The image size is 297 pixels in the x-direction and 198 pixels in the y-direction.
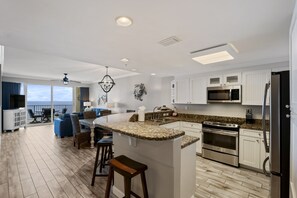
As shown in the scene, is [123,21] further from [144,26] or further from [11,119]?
[11,119]

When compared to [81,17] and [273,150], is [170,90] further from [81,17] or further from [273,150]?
[81,17]

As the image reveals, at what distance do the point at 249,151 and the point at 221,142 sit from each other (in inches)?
21.2

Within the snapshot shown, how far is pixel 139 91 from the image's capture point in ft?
20.6

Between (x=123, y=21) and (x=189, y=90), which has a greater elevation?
(x=123, y=21)

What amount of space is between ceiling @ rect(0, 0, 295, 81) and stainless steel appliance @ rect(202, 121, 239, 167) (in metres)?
1.63

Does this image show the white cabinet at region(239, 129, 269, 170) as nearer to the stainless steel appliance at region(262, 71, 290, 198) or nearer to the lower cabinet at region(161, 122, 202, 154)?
the lower cabinet at region(161, 122, 202, 154)

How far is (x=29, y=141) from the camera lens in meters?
4.95

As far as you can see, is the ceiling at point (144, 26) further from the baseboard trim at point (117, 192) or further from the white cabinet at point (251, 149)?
the baseboard trim at point (117, 192)

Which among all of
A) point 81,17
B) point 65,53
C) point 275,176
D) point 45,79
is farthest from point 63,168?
point 45,79

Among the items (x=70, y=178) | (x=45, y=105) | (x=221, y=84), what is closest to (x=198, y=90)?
(x=221, y=84)

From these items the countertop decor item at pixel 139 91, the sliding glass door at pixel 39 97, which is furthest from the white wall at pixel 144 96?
the sliding glass door at pixel 39 97

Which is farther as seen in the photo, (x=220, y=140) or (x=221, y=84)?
(x=221, y=84)

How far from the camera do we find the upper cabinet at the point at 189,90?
401 cm

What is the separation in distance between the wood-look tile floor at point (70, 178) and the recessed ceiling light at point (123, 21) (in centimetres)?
242
